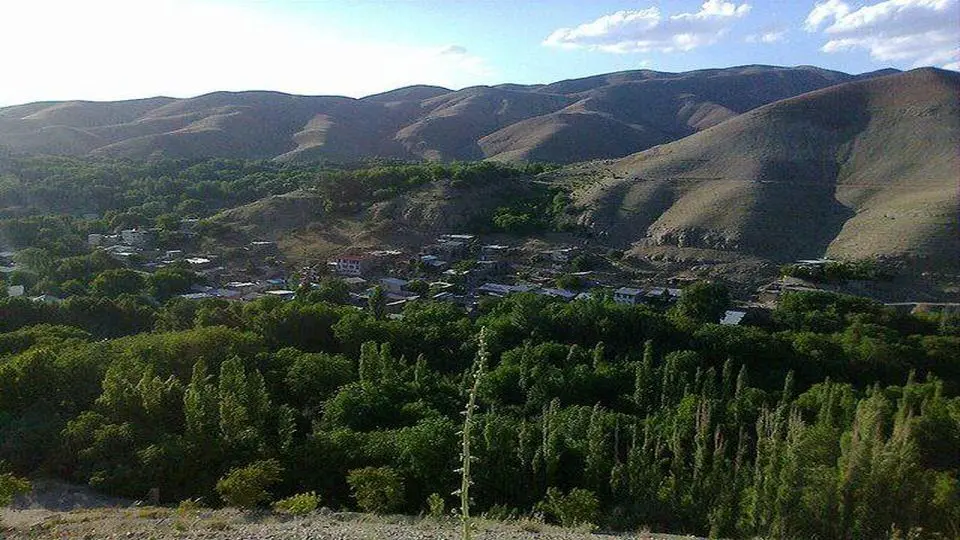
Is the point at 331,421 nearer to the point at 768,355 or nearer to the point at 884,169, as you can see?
the point at 768,355

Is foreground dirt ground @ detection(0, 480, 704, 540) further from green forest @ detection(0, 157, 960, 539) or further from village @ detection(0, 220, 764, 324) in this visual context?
village @ detection(0, 220, 764, 324)

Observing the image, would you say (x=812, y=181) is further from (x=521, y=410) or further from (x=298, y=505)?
(x=298, y=505)

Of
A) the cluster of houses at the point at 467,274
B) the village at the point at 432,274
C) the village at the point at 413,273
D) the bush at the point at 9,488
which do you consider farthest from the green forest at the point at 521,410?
the village at the point at 413,273

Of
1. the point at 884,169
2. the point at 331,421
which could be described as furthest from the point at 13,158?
the point at 884,169

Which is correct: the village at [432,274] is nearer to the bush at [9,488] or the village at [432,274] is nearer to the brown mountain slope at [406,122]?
the bush at [9,488]

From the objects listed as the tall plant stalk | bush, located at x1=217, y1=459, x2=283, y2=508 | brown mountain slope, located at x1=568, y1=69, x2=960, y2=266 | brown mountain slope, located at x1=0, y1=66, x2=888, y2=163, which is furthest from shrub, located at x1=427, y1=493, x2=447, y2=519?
brown mountain slope, located at x1=0, y1=66, x2=888, y2=163
